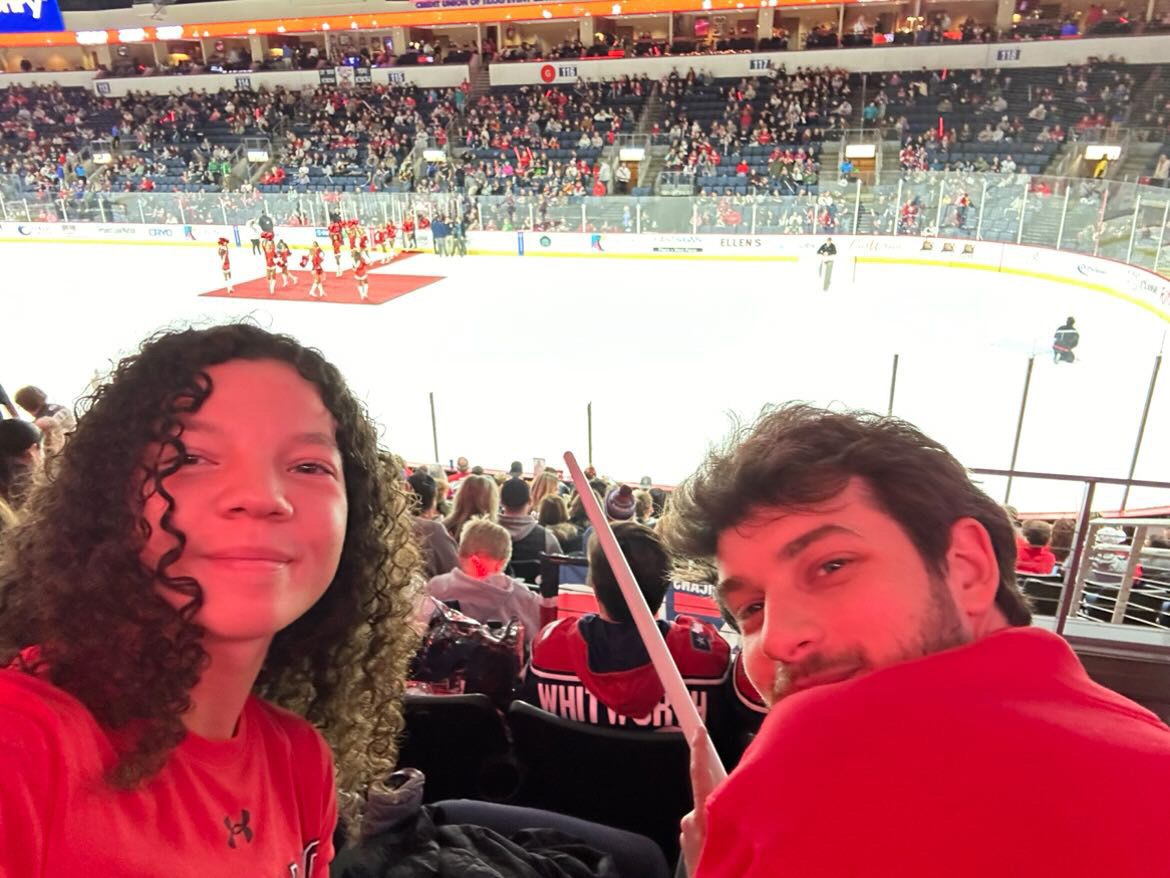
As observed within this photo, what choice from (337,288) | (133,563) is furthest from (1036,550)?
(337,288)

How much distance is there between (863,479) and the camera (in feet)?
3.16

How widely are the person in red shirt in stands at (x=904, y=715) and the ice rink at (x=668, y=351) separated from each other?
375 centimetres

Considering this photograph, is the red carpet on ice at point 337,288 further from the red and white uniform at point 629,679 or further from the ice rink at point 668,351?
the red and white uniform at point 629,679

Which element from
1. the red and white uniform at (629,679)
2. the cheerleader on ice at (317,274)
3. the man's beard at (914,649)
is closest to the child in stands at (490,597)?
→ the red and white uniform at (629,679)

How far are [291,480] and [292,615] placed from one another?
0.56 ft

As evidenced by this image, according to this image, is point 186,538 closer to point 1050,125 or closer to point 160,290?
point 160,290

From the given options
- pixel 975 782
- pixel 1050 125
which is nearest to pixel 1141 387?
pixel 975 782

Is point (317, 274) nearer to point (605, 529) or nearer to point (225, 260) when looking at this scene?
point (225, 260)

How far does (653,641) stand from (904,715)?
38cm

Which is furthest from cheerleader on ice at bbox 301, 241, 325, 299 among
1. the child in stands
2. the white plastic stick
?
the white plastic stick

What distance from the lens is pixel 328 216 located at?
632 inches

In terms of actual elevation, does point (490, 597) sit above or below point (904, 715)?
below

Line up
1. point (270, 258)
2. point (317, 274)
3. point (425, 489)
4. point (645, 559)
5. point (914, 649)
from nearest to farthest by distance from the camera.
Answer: point (914, 649) < point (645, 559) < point (425, 489) < point (317, 274) < point (270, 258)

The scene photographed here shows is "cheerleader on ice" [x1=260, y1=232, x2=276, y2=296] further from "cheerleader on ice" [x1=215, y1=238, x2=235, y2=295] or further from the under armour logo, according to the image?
the under armour logo
